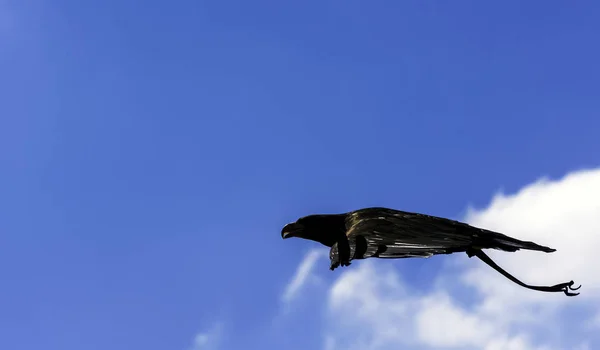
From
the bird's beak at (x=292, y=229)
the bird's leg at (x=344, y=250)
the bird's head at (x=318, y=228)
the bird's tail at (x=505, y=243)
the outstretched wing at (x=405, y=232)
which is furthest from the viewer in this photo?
the bird's beak at (x=292, y=229)

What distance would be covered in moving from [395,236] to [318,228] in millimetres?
1127

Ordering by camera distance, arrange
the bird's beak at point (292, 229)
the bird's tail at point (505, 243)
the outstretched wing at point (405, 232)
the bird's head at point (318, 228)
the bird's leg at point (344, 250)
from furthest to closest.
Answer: the bird's beak at point (292, 229)
the bird's head at point (318, 228)
the bird's leg at point (344, 250)
the bird's tail at point (505, 243)
the outstretched wing at point (405, 232)

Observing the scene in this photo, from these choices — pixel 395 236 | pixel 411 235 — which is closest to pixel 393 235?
pixel 395 236

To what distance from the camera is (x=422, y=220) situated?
8695 millimetres

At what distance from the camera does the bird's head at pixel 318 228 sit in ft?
30.8

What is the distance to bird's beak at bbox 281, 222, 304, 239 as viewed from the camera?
9.59 m

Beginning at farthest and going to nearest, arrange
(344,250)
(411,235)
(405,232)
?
(344,250), (411,235), (405,232)

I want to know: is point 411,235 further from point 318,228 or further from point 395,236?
point 318,228

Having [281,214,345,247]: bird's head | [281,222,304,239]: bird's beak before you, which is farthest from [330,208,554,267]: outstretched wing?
[281,222,304,239]: bird's beak

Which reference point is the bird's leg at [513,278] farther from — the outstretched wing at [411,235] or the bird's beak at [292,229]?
the bird's beak at [292,229]

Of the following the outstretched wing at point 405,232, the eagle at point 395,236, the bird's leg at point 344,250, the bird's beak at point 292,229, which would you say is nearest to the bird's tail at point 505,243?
the eagle at point 395,236

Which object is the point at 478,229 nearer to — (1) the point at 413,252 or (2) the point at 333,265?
(1) the point at 413,252

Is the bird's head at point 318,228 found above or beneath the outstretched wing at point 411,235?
above

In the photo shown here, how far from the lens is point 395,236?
8922 millimetres
